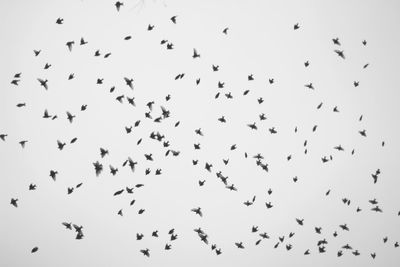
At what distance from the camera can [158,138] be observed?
75.3 feet

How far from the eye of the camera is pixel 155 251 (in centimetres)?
17438

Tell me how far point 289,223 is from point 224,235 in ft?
150

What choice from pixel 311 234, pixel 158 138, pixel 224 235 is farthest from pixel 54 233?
pixel 158 138

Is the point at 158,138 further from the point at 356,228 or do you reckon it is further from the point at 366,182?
the point at 366,182

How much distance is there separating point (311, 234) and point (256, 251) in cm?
2960

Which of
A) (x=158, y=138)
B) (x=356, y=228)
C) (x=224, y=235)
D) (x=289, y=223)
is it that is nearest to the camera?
(x=158, y=138)

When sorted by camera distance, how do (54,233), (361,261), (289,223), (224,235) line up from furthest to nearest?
(224,235) < (54,233) < (289,223) < (361,261)

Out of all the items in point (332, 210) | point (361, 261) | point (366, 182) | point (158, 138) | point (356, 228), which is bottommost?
point (158, 138)

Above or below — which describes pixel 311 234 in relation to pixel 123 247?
below

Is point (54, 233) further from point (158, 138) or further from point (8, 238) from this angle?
point (158, 138)

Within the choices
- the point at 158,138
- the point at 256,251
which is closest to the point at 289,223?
the point at 256,251

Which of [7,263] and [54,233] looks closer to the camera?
[7,263]

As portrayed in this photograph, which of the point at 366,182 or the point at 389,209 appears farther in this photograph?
the point at 366,182

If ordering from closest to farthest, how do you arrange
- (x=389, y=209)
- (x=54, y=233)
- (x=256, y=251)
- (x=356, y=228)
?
(x=356, y=228) → (x=389, y=209) → (x=256, y=251) → (x=54, y=233)
